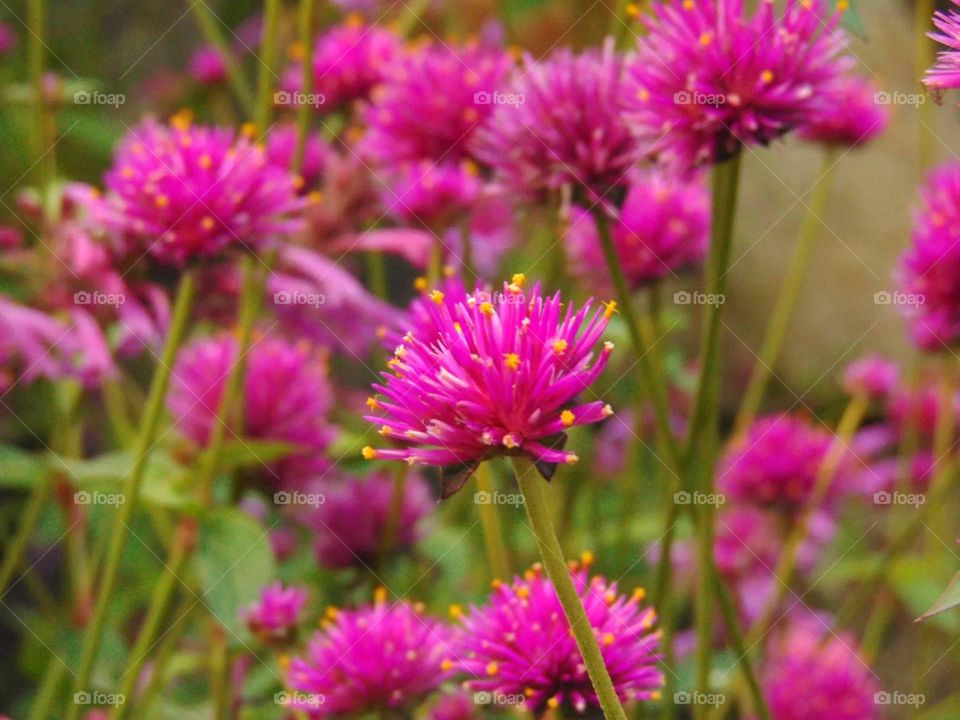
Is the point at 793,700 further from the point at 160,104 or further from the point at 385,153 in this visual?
the point at 160,104

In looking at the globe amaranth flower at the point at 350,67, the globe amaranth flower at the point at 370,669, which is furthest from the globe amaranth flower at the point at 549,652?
the globe amaranth flower at the point at 350,67

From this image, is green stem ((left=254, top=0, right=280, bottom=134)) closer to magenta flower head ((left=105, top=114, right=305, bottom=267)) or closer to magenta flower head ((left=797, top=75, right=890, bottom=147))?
magenta flower head ((left=105, top=114, right=305, bottom=267))

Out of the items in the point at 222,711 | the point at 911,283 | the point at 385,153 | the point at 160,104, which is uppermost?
the point at 160,104

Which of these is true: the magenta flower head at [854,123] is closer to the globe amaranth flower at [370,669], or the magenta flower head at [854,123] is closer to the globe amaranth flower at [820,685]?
the globe amaranth flower at [820,685]

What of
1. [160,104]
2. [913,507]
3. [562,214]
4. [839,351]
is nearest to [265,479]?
[562,214]

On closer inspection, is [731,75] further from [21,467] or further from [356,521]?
[21,467]

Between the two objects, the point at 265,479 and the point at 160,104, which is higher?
the point at 160,104
